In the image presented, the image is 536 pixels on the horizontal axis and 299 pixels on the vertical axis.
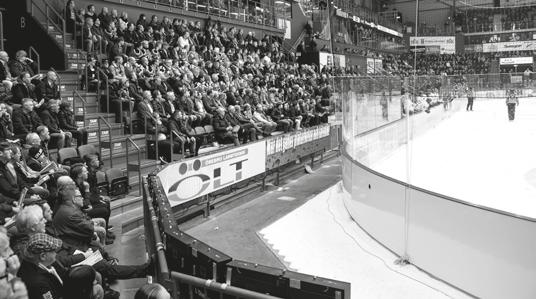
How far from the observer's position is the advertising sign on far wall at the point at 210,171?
28.9 feet

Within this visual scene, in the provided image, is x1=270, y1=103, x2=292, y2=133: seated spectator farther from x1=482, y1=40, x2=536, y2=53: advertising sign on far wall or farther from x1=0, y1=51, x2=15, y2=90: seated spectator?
x1=482, y1=40, x2=536, y2=53: advertising sign on far wall

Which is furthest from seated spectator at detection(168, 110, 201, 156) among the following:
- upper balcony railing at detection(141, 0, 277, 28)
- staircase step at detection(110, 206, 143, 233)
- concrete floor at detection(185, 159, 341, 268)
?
upper balcony railing at detection(141, 0, 277, 28)

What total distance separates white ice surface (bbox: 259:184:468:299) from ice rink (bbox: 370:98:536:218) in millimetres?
1401

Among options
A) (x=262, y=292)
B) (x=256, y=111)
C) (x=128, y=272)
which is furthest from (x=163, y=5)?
(x=262, y=292)

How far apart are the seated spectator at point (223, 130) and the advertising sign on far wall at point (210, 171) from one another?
1.66 metres

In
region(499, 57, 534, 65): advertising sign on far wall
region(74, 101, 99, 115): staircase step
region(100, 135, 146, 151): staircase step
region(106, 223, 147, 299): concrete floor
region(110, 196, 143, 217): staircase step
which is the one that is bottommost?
region(106, 223, 147, 299): concrete floor

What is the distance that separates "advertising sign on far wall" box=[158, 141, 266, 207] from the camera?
8.80 m

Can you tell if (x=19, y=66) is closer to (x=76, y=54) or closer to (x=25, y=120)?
(x=25, y=120)

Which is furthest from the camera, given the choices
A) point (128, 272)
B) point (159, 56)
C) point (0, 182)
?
point (159, 56)

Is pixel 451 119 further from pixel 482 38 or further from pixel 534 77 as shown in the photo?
pixel 482 38

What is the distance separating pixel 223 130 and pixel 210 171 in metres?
3.80

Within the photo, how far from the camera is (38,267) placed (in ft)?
11.5

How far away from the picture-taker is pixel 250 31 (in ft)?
81.7

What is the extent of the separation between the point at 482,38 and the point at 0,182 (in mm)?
27397
